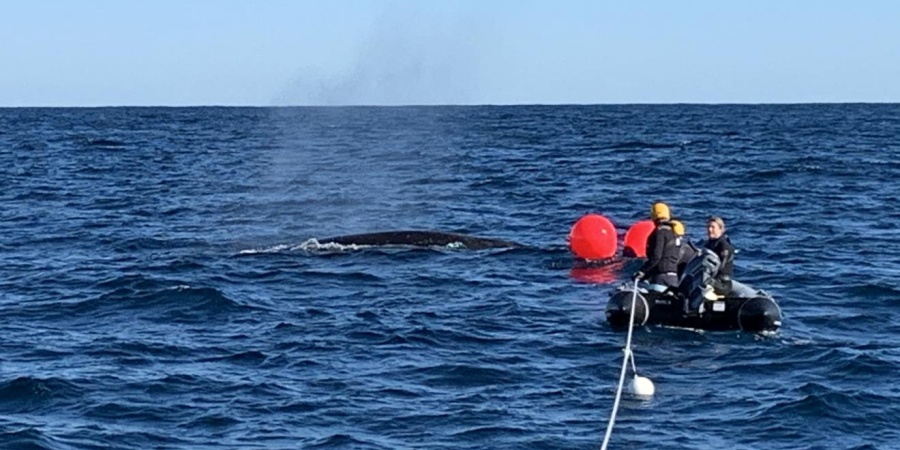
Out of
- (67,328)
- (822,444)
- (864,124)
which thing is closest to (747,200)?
(67,328)

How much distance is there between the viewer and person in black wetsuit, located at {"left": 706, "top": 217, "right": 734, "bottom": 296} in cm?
2175

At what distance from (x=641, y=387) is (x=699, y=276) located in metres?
4.66

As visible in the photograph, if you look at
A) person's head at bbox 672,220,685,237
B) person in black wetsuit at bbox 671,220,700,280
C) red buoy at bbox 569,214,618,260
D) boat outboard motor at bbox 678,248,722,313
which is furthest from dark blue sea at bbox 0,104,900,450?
person's head at bbox 672,220,685,237

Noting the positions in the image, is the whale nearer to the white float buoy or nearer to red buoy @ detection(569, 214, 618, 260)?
red buoy @ detection(569, 214, 618, 260)

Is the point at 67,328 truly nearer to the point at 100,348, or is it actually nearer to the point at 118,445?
the point at 100,348

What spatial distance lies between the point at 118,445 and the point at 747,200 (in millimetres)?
30904

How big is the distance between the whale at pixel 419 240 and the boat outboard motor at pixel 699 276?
9.89m

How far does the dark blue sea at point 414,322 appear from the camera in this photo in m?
16.3

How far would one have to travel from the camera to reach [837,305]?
80.5 feet

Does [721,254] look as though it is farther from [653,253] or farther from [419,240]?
[419,240]

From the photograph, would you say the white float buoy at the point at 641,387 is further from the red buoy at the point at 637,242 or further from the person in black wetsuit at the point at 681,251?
the red buoy at the point at 637,242

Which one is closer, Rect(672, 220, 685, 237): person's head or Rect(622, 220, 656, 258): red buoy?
Rect(672, 220, 685, 237): person's head

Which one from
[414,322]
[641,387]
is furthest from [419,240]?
[641,387]

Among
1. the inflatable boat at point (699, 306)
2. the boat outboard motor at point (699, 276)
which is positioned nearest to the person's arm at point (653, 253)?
the inflatable boat at point (699, 306)
